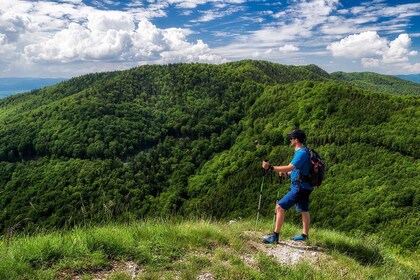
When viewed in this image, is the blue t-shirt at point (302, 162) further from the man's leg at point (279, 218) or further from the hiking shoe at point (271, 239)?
the hiking shoe at point (271, 239)

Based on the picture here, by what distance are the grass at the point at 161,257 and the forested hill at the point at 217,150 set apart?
4790 centimetres

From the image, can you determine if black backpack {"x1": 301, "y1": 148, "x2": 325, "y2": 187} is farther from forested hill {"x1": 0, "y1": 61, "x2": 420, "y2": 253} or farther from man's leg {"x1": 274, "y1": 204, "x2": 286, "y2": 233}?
forested hill {"x1": 0, "y1": 61, "x2": 420, "y2": 253}

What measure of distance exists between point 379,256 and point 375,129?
100912 millimetres

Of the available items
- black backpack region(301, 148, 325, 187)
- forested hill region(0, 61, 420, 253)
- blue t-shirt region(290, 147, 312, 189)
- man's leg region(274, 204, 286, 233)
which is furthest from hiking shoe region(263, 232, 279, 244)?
forested hill region(0, 61, 420, 253)

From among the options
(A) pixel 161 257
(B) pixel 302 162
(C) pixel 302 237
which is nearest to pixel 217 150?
(C) pixel 302 237

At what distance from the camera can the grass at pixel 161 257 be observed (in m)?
4.82

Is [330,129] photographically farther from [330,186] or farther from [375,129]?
[330,186]

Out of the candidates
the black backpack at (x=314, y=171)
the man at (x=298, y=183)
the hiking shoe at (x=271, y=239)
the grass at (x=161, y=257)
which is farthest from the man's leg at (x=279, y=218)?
the black backpack at (x=314, y=171)

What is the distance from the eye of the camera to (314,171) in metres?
7.08

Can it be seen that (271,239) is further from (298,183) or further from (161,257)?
(161,257)

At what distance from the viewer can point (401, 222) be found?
208 feet

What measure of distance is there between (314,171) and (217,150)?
132 meters

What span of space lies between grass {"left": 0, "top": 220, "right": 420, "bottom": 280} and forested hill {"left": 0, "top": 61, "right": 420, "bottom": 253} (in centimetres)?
4790

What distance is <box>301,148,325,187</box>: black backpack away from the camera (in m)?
7.08
